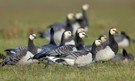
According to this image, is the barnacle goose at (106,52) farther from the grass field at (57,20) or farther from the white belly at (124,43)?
the white belly at (124,43)

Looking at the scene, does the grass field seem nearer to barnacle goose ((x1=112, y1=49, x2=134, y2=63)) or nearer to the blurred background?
the blurred background

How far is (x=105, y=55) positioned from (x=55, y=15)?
17.9 m

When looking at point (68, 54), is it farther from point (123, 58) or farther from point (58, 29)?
point (58, 29)

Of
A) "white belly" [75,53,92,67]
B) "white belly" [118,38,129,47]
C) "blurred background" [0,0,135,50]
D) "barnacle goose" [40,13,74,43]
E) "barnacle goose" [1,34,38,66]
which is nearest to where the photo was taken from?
"white belly" [75,53,92,67]

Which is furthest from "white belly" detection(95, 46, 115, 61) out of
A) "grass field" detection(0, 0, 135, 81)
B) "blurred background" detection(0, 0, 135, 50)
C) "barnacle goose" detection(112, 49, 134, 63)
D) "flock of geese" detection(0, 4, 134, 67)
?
"blurred background" detection(0, 0, 135, 50)

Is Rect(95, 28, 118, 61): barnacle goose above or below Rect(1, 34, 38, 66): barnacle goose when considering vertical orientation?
below

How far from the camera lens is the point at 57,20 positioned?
29422 mm

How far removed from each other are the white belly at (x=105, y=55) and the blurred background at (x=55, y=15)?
6.26 m

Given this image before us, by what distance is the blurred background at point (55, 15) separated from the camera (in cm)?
2298

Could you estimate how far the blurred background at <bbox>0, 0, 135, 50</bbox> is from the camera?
22983mm

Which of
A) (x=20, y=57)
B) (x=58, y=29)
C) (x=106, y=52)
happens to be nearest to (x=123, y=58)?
(x=106, y=52)

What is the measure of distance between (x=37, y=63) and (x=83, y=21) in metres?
11.2

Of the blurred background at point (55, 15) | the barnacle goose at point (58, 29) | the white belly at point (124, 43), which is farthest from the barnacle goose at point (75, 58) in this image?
the barnacle goose at point (58, 29)

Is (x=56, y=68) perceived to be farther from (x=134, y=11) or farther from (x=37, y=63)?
(x=134, y=11)
